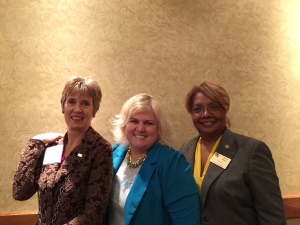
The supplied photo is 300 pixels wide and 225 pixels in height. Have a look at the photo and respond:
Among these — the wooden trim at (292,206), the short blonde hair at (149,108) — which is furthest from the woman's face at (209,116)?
the wooden trim at (292,206)

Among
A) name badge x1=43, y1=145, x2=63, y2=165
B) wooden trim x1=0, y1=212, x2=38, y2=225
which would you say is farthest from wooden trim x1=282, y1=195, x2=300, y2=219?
wooden trim x1=0, y1=212, x2=38, y2=225

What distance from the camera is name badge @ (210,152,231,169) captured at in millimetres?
1608

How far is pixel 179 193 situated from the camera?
4.73 ft

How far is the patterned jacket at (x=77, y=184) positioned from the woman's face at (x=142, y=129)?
0.51 feet

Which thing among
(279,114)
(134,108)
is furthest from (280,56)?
(134,108)

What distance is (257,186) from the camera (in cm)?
151

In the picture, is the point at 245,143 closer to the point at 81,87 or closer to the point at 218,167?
the point at 218,167

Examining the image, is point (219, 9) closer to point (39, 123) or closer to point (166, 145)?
point (166, 145)

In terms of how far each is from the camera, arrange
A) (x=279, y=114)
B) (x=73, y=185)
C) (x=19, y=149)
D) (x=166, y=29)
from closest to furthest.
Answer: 1. (x=73, y=185)
2. (x=19, y=149)
3. (x=166, y=29)
4. (x=279, y=114)

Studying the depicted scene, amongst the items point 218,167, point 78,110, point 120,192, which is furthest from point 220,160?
point 78,110

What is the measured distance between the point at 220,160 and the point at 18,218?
1487 millimetres

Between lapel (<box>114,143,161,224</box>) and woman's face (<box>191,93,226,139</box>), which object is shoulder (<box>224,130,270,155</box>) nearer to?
woman's face (<box>191,93,226,139</box>)

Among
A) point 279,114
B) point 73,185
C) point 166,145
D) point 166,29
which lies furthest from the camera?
point 279,114

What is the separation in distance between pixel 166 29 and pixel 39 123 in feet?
→ 3.94
